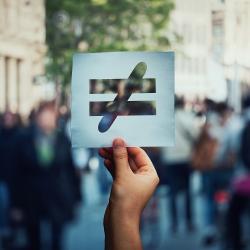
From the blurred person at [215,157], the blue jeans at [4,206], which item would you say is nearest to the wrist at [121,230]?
the blurred person at [215,157]

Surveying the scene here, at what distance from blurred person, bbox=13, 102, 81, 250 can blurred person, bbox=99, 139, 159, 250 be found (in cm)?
419

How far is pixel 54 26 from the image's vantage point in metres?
6.10

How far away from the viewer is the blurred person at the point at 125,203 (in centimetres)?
124

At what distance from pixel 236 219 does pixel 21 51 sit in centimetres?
184

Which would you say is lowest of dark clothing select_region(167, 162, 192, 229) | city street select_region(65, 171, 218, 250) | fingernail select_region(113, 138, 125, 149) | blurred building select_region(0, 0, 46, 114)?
city street select_region(65, 171, 218, 250)

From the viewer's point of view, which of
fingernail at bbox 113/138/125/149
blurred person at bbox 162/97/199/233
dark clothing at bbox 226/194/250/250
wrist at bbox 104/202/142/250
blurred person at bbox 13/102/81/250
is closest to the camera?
wrist at bbox 104/202/142/250

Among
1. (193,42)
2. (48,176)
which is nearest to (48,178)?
(48,176)

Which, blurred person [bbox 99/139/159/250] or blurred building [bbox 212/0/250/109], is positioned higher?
blurred building [bbox 212/0/250/109]

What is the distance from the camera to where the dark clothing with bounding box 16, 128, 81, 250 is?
218 inches

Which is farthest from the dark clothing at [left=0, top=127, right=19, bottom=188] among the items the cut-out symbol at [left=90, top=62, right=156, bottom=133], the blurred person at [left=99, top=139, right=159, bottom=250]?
the blurred person at [left=99, top=139, right=159, bottom=250]

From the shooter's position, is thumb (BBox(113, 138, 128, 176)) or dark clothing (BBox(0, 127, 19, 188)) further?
dark clothing (BBox(0, 127, 19, 188))

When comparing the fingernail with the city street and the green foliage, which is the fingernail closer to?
the green foliage

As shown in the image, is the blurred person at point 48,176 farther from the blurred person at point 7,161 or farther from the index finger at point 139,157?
the index finger at point 139,157

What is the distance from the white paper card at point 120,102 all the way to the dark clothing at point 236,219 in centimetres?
443
